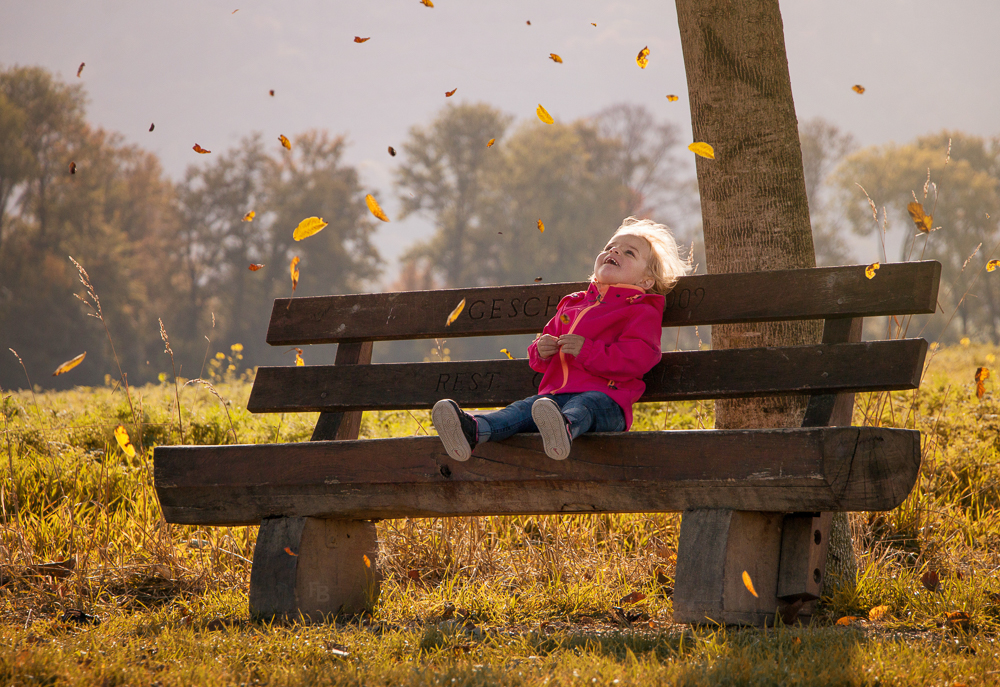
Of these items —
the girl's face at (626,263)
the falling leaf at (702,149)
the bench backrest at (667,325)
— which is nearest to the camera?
the bench backrest at (667,325)

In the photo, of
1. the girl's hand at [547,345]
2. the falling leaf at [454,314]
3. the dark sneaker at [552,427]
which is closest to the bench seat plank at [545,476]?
the dark sneaker at [552,427]

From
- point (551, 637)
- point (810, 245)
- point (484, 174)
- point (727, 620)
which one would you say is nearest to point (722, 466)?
point (727, 620)

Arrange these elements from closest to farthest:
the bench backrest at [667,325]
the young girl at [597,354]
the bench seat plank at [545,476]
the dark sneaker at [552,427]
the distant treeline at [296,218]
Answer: the bench seat plank at [545,476]
the dark sneaker at [552,427]
the young girl at [597,354]
the bench backrest at [667,325]
the distant treeline at [296,218]

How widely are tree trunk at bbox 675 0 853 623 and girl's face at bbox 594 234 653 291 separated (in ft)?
1.45

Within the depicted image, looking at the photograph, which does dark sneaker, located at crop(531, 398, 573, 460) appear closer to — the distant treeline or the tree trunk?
the tree trunk

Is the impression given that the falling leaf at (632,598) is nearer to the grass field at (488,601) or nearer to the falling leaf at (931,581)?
the grass field at (488,601)

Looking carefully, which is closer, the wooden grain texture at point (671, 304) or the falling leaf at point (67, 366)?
the wooden grain texture at point (671, 304)

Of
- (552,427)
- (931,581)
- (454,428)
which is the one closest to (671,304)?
(552,427)

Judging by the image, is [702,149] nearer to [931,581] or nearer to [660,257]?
[660,257]

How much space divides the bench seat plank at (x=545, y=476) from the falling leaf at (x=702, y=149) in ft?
4.30

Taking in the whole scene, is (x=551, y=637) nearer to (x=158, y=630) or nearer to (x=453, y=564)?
(x=453, y=564)

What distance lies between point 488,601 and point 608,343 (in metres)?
1.03

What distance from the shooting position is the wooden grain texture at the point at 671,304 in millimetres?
2672

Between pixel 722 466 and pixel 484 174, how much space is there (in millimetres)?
43717
